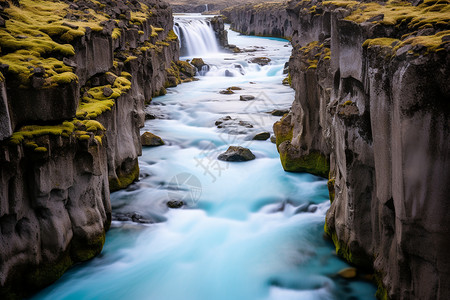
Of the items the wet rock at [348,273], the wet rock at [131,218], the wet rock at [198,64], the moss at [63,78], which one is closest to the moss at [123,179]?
the wet rock at [131,218]

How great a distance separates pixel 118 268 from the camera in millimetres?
8656

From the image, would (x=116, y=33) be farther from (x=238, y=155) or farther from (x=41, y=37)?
(x=238, y=155)

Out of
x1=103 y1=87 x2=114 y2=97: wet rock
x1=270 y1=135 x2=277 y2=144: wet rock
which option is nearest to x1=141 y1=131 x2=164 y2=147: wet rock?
x1=270 y1=135 x2=277 y2=144: wet rock

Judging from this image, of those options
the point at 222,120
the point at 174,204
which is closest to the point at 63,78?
the point at 174,204

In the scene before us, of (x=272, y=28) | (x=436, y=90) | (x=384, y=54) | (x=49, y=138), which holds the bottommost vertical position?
(x=49, y=138)

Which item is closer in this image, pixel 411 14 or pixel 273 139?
pixel 411 14

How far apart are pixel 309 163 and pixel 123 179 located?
5.81 metres

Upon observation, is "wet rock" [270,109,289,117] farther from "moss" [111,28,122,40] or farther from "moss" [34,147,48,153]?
"moss" [34,147,48,153]

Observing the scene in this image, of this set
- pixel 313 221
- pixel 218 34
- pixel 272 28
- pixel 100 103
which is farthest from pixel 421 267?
pixel 272 28

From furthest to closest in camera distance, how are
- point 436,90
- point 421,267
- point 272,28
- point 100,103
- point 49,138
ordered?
point 272,28 → point 100,103 → point 49,138 → point 421,267 → point 436,90

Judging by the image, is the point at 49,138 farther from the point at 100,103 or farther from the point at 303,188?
the point at 303,188

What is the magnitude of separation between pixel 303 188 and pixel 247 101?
41.8 feet

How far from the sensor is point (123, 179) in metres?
12.0

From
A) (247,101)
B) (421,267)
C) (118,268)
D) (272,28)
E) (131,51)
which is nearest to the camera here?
(421,267)
